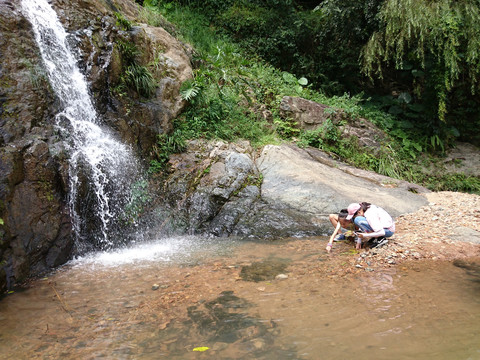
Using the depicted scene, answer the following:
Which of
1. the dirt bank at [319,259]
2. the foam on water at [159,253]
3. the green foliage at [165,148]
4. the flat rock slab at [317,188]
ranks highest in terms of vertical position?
the green foliage at [165,148]

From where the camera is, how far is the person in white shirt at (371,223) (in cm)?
508

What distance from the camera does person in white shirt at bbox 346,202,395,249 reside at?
16.7 feet

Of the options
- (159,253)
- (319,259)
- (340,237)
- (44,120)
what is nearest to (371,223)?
(340,237)

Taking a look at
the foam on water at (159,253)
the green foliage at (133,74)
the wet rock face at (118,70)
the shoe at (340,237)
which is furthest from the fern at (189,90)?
the shoe at (340,237)

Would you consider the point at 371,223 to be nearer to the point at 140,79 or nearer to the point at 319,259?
the point at 319,259

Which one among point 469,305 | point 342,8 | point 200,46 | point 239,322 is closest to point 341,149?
point 342,8

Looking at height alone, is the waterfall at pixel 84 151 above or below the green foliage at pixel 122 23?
below

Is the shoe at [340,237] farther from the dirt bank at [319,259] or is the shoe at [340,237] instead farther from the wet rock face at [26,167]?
the wet rock face at [26,167]

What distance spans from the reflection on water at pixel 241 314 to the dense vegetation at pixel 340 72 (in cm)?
401

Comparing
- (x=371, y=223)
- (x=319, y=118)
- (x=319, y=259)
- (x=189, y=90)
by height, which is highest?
(x=189, y=90)

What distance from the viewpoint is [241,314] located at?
3381 millimetres

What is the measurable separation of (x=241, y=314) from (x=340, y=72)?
41.0 feet

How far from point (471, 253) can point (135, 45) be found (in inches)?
331

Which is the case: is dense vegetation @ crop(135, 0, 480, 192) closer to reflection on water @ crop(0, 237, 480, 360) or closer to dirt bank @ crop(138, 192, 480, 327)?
dirt bank @ crop(138, 192, 480, 327)
